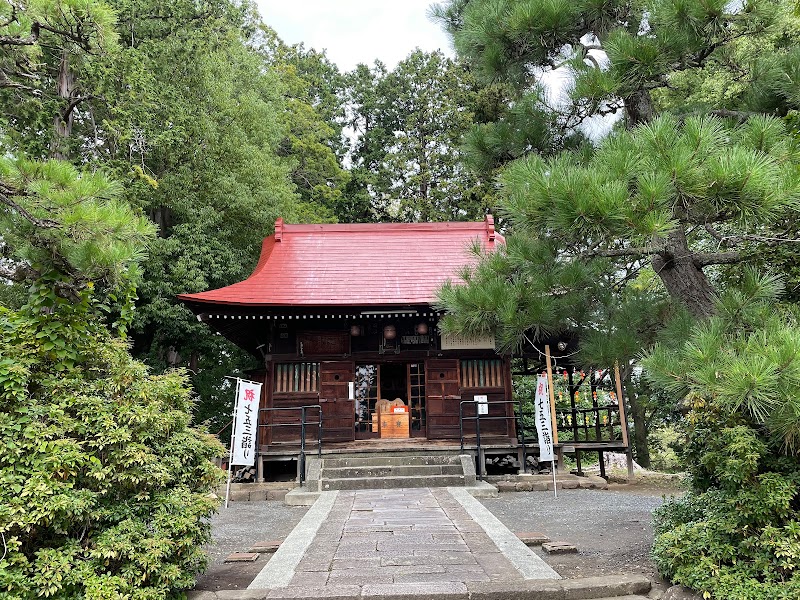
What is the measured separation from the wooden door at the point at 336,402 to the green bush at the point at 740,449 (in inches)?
301

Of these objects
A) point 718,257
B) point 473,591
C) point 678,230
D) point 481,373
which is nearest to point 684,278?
point 718,257

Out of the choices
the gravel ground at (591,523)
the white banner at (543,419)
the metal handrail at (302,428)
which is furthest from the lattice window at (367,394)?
the white banner at (543,419)

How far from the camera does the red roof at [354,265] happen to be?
10805 millimetres

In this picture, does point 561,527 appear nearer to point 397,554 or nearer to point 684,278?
point 397,554

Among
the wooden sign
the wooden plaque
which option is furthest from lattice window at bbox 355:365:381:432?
the wooden sign

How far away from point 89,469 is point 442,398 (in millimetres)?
8155

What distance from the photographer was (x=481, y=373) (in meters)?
11.4

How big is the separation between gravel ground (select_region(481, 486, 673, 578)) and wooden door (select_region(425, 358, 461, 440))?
229 centimetres

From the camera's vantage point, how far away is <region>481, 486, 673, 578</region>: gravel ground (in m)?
4.58

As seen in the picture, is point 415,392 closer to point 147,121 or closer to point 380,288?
point 380,288

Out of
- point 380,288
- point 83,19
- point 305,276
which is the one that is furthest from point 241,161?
point 83,19

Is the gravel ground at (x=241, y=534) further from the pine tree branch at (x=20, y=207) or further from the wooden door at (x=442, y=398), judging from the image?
the wooden door at (x=442, y=398)

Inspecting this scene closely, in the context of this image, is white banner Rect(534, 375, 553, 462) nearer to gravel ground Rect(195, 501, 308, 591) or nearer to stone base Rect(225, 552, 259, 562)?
gravel ground Rect(195, 501, 308, 591)

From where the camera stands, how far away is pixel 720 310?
3861 mm
